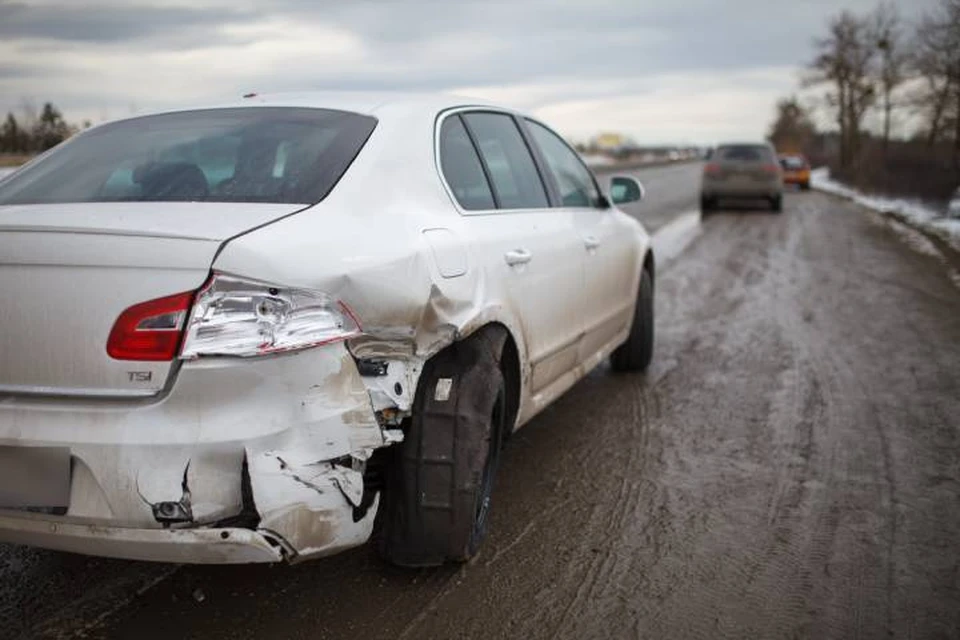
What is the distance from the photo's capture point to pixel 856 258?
11.7 meters

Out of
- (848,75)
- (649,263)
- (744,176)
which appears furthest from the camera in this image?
(848,75)

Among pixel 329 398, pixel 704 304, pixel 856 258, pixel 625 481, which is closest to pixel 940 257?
pixel 856 258

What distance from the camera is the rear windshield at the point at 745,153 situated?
20.9 meters

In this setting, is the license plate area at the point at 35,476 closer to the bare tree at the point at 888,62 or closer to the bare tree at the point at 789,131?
the bare tree at the point at 888,62

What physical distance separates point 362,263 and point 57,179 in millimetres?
1277

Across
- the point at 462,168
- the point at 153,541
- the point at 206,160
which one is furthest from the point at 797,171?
the point at 153,541

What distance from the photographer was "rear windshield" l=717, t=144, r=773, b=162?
20.9 meters

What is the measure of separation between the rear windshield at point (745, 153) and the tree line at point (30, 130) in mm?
16644

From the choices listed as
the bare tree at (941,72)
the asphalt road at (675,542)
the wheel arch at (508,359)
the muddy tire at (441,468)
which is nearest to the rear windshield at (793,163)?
the bare tree at (941,72)

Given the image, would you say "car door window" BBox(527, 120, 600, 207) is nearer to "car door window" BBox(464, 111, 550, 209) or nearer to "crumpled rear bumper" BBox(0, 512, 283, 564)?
"car door window" BBox(464, 111, 550, 209)

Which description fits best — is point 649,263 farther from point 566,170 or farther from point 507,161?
point 507,161

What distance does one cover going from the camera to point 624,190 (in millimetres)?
5422

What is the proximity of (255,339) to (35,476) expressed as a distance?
659 millimetres

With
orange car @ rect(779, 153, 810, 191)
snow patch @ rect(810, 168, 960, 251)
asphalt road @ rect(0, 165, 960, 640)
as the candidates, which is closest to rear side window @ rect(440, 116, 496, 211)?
asphalt road @ rect(0, 165, 960, 640)
